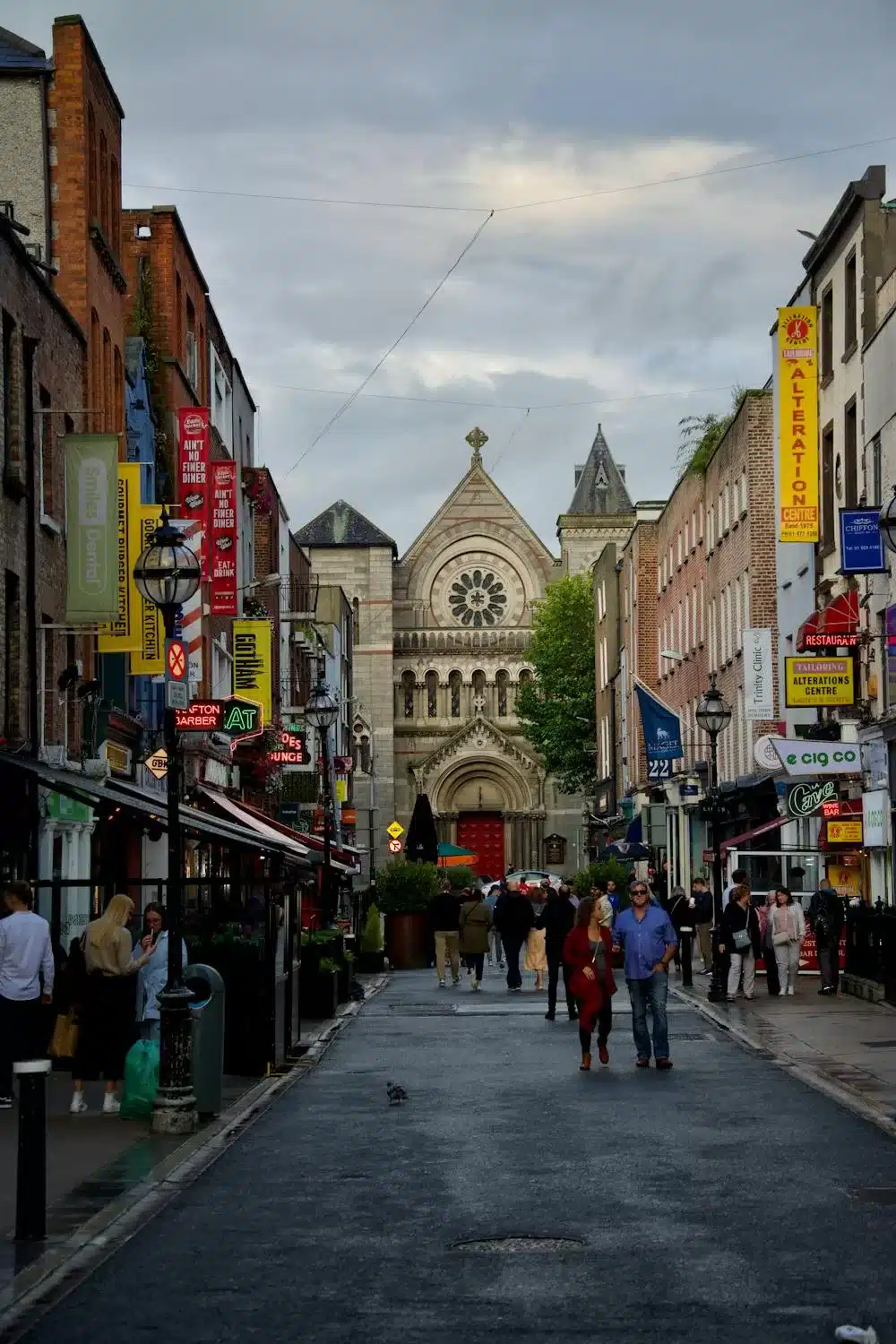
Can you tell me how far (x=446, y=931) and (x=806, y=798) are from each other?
6098 millimetres

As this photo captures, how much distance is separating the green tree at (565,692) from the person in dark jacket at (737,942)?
62242mm

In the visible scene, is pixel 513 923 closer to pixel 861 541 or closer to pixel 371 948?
pixel 861 541

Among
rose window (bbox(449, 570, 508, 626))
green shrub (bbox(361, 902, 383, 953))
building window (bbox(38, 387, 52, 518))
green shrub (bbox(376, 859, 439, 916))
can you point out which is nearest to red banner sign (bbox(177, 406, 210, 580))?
green shrub (bbox(361, 902, 383, 953))

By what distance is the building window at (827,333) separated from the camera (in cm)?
3862

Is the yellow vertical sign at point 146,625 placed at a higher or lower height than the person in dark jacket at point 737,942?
higher

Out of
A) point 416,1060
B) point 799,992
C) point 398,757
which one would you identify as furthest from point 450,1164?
point 398,757

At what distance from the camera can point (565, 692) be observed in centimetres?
9444

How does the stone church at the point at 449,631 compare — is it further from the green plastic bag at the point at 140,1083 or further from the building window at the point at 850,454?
the green plastic bag at the point at 140,1083

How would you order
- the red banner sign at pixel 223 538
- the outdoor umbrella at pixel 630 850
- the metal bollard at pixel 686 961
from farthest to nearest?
the outdoor umbrella at pixel 630 850
the red banner sign at pixel 223 538
the metal bollard at pixel 686 961

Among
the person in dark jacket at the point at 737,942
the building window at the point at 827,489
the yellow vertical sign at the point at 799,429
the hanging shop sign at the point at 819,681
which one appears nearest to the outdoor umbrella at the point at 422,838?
the building window at the point at 827,489

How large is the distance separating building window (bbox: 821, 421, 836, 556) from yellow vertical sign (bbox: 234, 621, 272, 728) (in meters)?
13.7

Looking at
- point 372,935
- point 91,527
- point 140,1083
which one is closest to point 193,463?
point 372,935

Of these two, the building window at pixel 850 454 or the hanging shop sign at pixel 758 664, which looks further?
the hanging shop sign at pixel 758 664

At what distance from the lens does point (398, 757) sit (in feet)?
335
